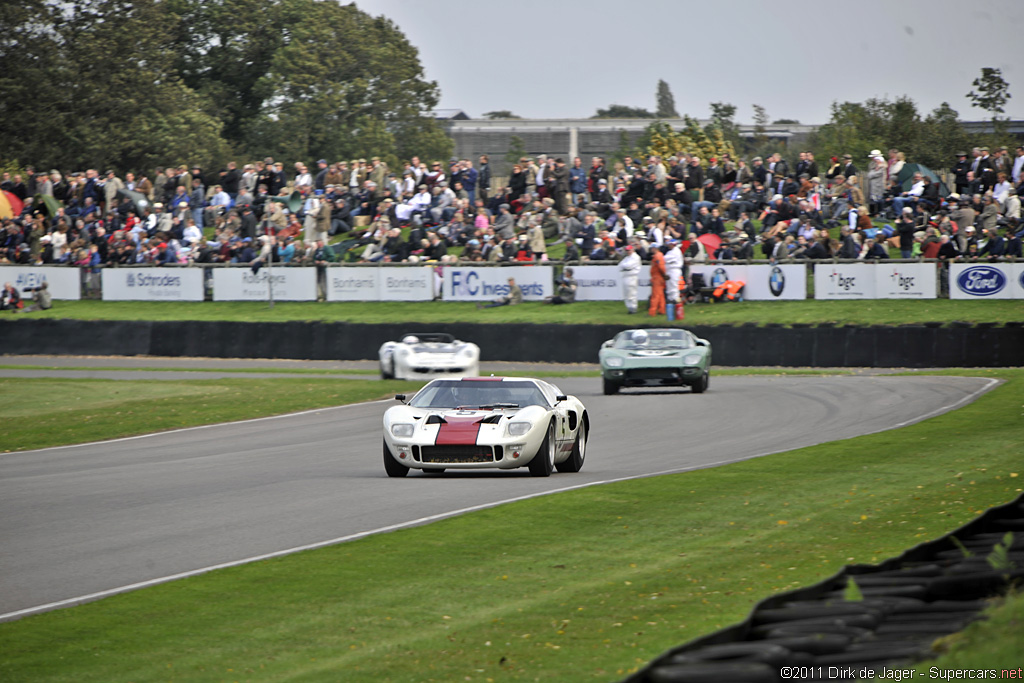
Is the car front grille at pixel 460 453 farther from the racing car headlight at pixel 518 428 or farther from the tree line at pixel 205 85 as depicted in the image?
the tree line at pixel 205 85

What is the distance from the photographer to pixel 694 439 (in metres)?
16.1

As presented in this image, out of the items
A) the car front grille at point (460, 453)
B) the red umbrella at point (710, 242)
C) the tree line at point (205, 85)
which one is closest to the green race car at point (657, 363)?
the car front grille at point (460, 453)

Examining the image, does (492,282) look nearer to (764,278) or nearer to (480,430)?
(764,278)

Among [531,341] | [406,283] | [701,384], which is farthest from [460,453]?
[406,283]

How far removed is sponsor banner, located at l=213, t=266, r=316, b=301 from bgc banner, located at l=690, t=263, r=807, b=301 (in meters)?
11.7

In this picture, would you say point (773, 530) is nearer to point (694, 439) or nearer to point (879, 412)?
point (694, 439)

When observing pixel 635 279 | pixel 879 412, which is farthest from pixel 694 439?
pixel 635 279

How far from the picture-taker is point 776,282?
3133 centimetres

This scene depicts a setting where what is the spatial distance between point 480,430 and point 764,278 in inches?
804

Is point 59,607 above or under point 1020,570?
under

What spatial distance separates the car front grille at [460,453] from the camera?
40.9 ft

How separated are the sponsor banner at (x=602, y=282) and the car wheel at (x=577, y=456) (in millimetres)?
18966

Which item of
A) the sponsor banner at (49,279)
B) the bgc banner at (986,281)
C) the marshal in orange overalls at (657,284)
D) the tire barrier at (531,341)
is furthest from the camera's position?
the sponsor banner at (49,279)

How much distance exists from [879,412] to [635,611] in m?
12.7
